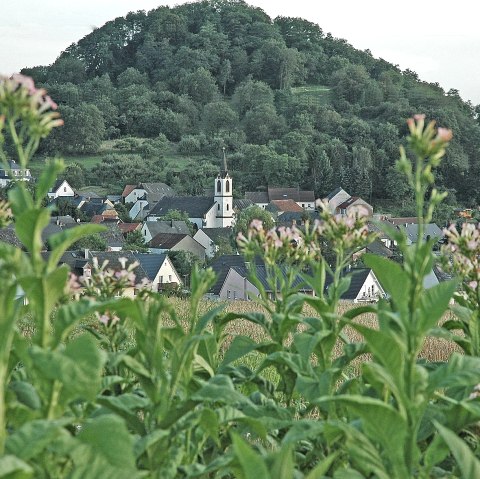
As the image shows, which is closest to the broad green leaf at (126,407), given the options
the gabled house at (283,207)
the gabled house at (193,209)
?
the gabled house at (193,209)

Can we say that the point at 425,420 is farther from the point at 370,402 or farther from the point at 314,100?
the point at 314,100

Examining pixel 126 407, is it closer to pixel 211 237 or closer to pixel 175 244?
pixel 175 244

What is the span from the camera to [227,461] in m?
2.71

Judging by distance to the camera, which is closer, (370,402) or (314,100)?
(370,402)

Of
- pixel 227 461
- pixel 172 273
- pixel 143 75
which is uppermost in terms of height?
pixel 143 75

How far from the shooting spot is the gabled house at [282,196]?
291ft

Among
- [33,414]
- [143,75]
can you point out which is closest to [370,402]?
[33,414]

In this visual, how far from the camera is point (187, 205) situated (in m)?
81.2

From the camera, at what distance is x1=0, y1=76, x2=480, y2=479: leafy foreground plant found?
2.26 metres

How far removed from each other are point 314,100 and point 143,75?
98.9 feet

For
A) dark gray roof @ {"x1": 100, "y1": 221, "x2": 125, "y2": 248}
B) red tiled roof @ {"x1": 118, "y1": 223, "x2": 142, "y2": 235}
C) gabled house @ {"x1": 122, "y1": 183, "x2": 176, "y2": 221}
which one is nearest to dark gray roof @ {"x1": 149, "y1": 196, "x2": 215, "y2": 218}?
gabled house @ {"x1": 122, "y1": 183, "x2": 176, "y2": 221}

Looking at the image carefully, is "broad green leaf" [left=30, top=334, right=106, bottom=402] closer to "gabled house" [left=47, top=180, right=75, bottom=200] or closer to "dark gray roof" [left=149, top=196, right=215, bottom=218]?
"dark gray roof" [left=149, top=196, right=215, bottom=218]

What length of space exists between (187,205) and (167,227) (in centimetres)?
1047

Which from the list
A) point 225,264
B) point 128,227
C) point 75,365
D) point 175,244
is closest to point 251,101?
point 128,227
